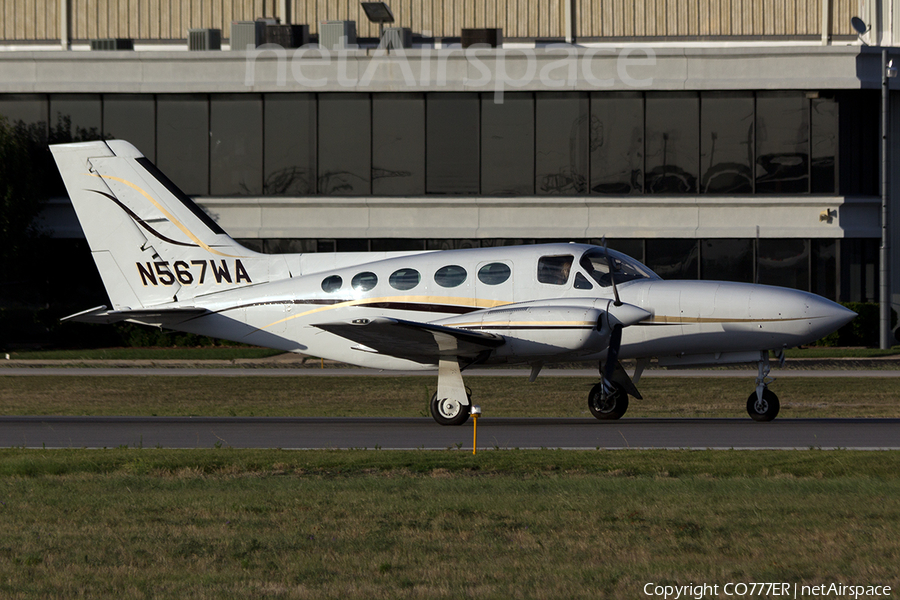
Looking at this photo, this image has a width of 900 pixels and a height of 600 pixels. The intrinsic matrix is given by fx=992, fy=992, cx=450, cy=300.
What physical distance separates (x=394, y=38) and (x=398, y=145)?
5.22 m

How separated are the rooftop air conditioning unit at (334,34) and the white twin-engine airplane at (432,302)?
2291 centimetres

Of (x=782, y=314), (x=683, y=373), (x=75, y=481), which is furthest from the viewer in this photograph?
(x=683, y=373)

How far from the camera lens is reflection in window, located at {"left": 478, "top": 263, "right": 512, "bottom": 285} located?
17.7 m

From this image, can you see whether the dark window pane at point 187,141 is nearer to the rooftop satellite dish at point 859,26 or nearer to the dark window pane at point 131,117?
the dark window pane at point 131,117

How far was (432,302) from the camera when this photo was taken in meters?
17.9

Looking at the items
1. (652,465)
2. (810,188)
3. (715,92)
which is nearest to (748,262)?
(810,188)

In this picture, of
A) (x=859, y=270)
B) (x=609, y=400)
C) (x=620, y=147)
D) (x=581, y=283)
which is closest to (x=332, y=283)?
(x=581, y=283)

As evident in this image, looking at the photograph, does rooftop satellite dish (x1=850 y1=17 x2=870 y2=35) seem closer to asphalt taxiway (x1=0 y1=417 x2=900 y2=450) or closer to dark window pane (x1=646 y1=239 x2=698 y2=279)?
dark window pane (x1=646 y1=239 x2=698 y2=279)

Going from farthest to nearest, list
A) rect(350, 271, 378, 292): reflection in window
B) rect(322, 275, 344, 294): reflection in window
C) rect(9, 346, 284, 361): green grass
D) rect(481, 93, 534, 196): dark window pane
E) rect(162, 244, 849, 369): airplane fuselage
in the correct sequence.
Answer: rect(481, 93, 534, 196): dark window pane, rect(9, 346, 284, 361): green grass, rect(322, 275, 344, 294): reflection in window, rect(350, 271, 378, 292): reflection in window, rect(162, 244, 849, 369): airplane fuselage

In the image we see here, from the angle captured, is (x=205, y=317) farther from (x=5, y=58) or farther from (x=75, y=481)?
(x=5, y=58)

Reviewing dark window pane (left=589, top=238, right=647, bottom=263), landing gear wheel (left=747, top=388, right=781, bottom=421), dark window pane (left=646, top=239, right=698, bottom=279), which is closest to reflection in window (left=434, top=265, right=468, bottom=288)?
landing gear wheel (left=747, top=388, right=781, bottom=421)

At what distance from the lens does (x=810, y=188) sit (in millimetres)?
38562

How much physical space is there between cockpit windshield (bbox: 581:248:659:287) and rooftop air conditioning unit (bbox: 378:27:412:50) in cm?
2587

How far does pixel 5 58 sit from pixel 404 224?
17.4 metres
